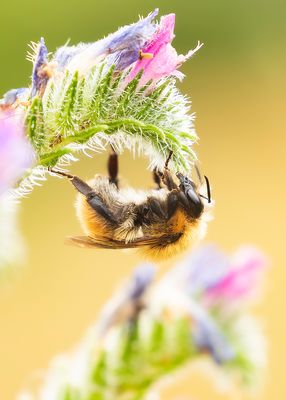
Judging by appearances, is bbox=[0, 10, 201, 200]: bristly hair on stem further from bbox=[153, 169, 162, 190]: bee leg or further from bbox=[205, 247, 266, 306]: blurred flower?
bbox=[205, 247, 266, 306]: blurred flower

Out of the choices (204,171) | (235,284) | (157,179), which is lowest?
(157,179)

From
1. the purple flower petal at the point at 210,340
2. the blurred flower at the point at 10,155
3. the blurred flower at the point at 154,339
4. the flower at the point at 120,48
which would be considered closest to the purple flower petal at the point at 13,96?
the flower at the point at 120,48

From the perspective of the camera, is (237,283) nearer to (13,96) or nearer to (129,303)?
(129,303)

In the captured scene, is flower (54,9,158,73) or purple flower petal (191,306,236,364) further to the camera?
purple flower petal (191,306,236,364)

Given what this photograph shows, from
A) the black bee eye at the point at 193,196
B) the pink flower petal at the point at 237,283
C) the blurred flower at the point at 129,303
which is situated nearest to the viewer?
the black bee eye at the point at 193,196

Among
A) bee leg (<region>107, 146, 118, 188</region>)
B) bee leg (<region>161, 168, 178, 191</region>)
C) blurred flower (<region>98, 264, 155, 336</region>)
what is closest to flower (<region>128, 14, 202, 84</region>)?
bee leg (<region>161, 168, 178, 191</region>)

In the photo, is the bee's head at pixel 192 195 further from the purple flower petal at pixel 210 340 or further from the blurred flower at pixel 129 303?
the purple flower petal at pixel 210 340

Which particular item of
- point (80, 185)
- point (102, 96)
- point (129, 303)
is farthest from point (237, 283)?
point (102, 96)
